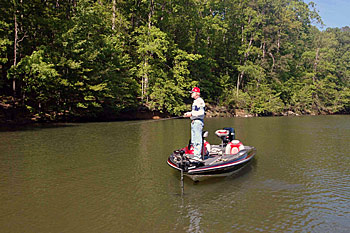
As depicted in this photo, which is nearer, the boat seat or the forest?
the boat seat

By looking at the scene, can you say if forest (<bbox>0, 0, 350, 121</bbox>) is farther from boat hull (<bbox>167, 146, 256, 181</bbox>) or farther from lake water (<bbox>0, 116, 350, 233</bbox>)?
boat hull (<bbox>167, 146, 256, 181</bbox>)

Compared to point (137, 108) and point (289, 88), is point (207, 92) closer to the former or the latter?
point (137, 108)

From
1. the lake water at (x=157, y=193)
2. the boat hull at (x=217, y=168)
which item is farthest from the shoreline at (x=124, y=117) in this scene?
the boat hull at (x=217, y=168)

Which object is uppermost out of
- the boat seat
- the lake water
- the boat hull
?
Answer: the boat seat

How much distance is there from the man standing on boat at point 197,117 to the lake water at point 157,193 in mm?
1101

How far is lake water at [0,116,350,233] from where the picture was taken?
631 cm

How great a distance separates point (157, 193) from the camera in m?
8.24

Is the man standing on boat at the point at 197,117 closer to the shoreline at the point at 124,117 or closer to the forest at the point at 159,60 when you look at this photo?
the forest at the point at 159,60

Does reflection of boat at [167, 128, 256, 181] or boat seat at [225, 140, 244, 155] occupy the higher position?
boat seat at [225, 140, 244, 155]

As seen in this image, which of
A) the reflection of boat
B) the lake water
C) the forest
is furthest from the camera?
the forest

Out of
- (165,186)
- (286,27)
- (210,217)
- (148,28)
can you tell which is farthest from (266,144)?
(286,27)

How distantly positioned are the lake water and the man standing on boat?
1101mm

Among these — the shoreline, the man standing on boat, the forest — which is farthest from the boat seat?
the shoreline

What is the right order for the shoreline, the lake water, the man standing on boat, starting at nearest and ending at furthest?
the lake water
the man standing on boat
the shoreline
